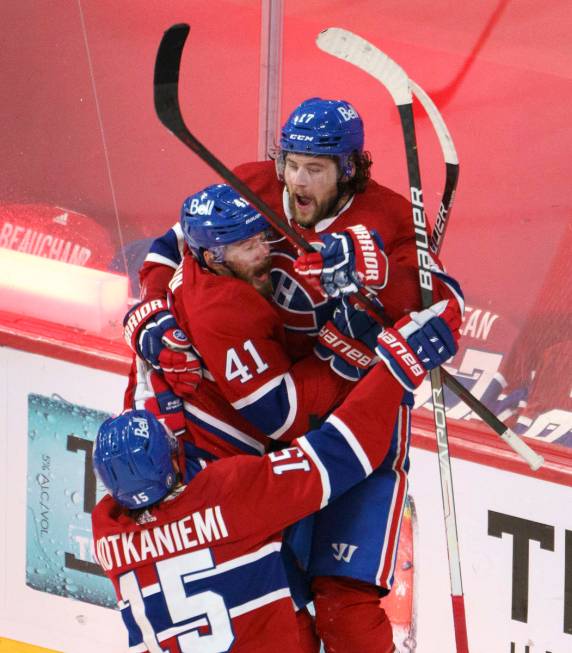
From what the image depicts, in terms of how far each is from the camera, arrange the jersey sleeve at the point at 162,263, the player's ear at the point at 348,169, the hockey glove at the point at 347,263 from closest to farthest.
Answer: the hockey glove at the point at 347,263 → the player's ear at the point at 348,169 → the jersey sleeve at the point at 162,263

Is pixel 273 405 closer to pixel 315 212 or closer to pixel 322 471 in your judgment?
pixel 322 471

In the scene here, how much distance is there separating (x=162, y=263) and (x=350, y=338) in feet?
1.75

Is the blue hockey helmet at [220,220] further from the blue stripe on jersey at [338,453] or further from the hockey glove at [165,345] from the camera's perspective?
the blue stripe on jersey at [338,453]

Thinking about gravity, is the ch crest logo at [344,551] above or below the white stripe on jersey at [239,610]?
above

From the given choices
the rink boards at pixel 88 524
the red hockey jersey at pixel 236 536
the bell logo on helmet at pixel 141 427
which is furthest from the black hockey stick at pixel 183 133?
the rink boards at pixel 88 524

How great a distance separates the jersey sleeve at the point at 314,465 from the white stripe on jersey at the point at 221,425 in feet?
0.74

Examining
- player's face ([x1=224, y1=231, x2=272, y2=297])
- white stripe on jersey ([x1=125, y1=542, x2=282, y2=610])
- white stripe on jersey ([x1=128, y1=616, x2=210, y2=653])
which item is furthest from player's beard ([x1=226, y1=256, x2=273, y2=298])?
white stripe on jersey ([x1=128, y1=616, x2=210, y2=653])

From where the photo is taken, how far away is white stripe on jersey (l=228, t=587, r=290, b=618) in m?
2.67

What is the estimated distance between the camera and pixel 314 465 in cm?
266

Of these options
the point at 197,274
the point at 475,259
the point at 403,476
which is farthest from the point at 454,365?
the point at 197,274

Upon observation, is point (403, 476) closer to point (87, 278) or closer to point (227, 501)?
point (227, 501)

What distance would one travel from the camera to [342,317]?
272 cm

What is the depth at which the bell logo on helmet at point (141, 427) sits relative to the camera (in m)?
2.61

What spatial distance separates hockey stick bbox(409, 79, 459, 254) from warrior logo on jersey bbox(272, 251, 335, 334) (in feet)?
0.81
